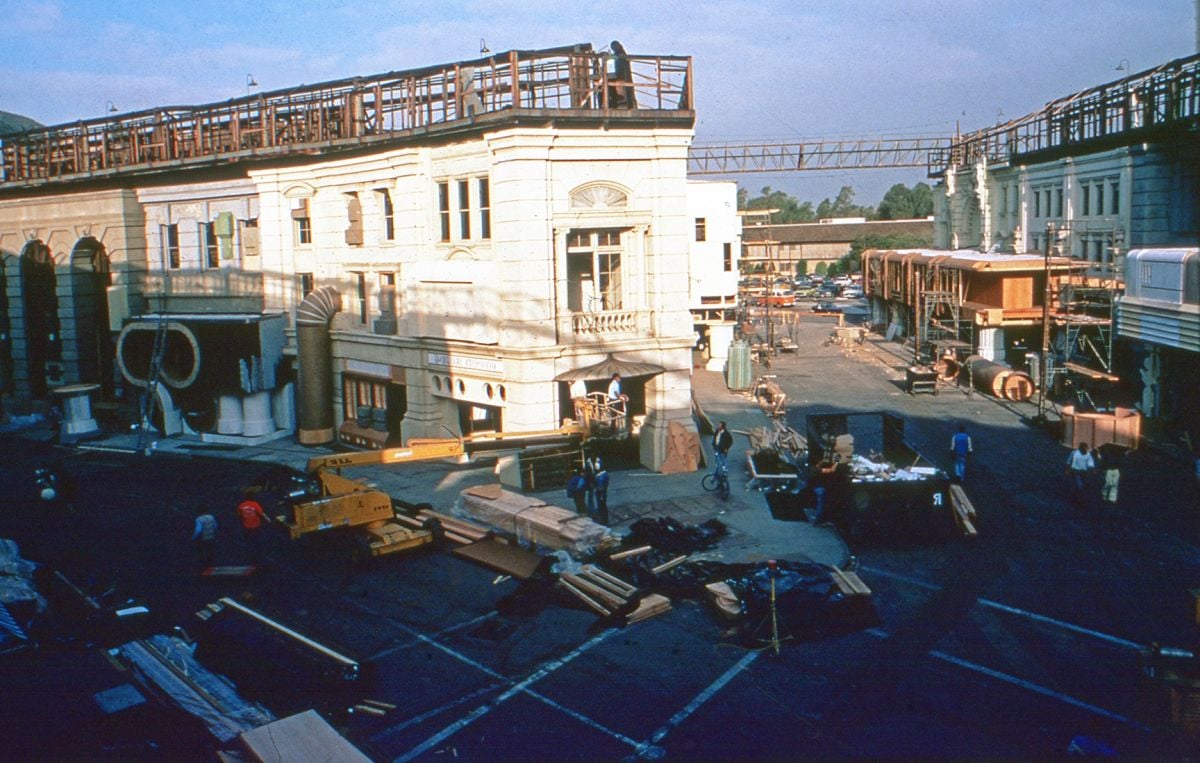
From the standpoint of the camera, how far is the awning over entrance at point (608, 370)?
2684cm

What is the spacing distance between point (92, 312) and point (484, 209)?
2179 cm

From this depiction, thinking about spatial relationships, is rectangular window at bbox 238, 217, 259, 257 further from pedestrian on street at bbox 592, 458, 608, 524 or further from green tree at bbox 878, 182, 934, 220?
green tree at bbox 878, 182, 934, 220

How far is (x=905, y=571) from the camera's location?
19.8 m

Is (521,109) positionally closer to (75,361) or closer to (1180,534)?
(1180,534)

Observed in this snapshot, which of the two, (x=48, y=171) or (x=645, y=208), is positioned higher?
(x=48, y=171)

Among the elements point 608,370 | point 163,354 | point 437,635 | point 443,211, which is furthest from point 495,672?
point 163,354

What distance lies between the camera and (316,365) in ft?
111

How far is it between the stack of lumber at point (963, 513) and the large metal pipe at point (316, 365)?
2060 cm

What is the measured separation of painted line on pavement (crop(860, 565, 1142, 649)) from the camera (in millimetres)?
16031

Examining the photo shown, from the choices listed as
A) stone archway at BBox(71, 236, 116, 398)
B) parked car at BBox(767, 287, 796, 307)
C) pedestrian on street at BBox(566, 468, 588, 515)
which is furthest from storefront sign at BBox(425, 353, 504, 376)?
parked car at BBox(767, 287, 796, 307)

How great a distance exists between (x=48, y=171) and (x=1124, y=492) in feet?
133

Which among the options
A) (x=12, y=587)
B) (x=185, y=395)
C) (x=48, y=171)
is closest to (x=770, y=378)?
(x=185, y=395)

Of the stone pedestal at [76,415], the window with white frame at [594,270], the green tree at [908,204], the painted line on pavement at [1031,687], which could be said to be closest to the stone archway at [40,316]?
the stone pedestal at [76,415]

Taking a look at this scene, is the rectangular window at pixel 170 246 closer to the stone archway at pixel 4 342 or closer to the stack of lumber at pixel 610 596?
the stone archway at pixel 4 342
